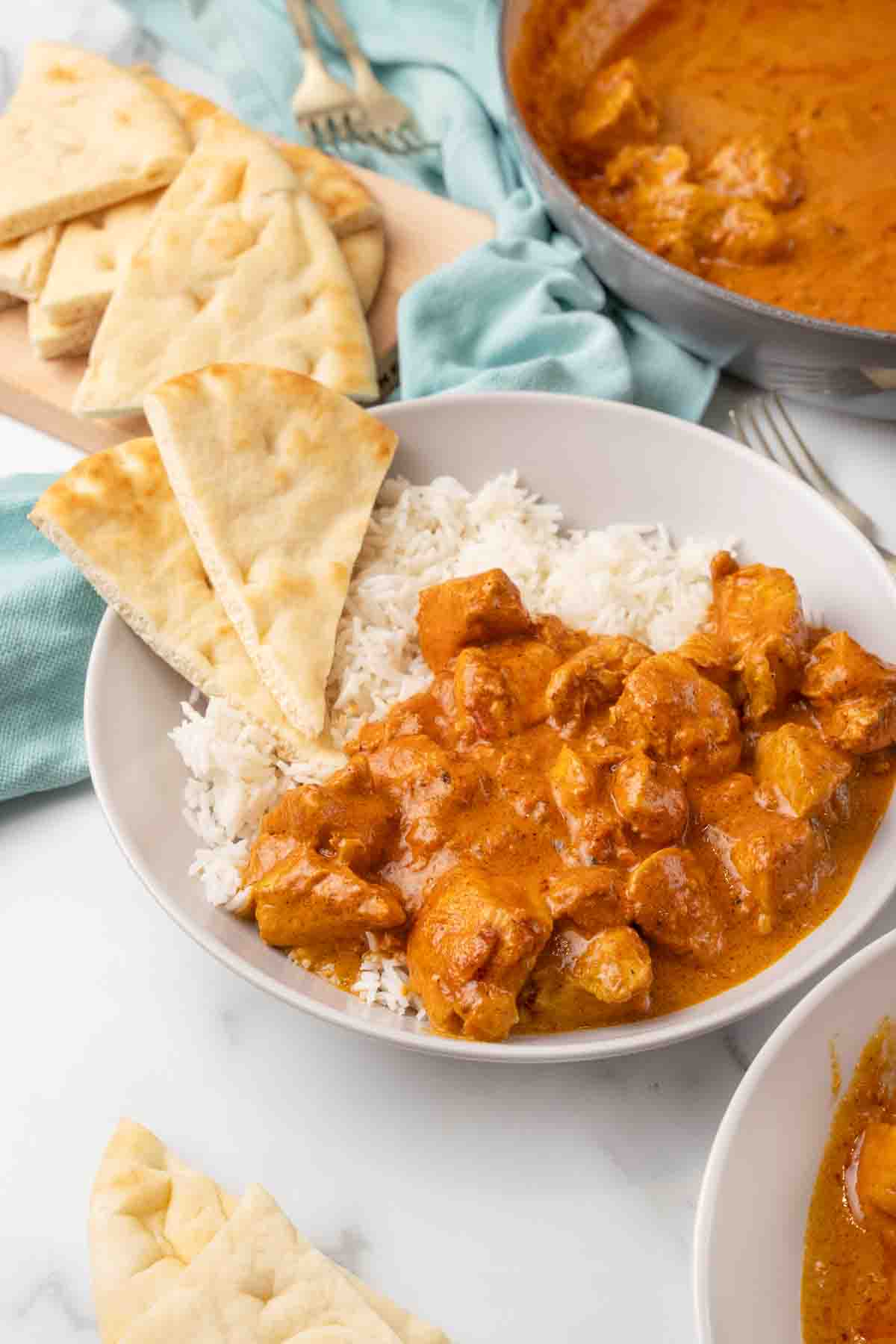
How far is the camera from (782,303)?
354cm

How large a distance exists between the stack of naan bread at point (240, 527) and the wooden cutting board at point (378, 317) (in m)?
0.52

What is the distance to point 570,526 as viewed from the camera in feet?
10.9

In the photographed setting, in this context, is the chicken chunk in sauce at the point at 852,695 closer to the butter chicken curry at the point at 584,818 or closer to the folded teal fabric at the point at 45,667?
the butter chicken curry at the point at 584,818

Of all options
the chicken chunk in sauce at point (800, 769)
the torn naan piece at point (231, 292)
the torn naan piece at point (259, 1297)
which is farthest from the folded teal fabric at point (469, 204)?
the torn naan piece at point (259, 1297)

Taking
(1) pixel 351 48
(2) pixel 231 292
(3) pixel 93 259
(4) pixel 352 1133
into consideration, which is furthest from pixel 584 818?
(1) pixel 351 48

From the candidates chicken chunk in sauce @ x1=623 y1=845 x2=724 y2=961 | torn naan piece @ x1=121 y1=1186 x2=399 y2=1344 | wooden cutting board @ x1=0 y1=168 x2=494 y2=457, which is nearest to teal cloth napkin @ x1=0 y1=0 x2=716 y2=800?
wooden cutting board @ x1=0 y1=168 x2=494 y2=457

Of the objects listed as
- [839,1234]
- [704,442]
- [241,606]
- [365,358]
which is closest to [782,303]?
[704,442]

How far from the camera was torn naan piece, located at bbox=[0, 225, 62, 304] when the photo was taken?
11.8 feet

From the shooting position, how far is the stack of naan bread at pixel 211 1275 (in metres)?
2.06

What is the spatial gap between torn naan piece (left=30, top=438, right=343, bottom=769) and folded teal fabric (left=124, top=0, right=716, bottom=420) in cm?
85

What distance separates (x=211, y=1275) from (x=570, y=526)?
6.10ft

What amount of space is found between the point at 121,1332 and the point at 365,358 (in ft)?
7.25

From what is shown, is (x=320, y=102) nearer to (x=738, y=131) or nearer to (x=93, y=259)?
(x=93, y=259)

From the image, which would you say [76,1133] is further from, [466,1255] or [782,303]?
[782,303]
